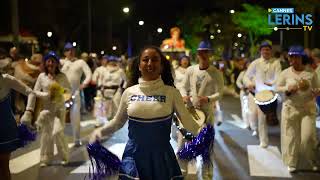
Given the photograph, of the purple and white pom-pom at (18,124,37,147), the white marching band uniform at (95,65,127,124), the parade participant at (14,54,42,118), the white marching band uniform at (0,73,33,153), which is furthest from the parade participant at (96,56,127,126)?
the white marching band uniform at (0,73,33,153)

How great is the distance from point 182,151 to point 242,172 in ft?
13.2

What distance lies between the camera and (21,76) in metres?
14.4

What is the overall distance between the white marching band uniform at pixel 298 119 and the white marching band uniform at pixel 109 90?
7031 mm

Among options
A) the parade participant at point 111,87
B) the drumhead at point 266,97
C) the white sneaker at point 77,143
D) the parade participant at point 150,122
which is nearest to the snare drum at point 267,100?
the drumhead at point 266,97

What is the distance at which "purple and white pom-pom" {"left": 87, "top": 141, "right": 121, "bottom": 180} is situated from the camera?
4.86 meters

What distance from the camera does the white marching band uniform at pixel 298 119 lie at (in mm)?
8656

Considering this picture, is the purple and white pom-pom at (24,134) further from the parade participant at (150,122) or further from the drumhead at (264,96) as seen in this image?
the drumhead at (264,96)

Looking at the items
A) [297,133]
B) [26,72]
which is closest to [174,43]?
[26,72]

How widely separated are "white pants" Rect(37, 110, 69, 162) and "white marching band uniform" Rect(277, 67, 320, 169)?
3932 millimetres

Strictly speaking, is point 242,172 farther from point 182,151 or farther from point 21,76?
point 21,76

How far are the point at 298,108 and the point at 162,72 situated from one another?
168 inches

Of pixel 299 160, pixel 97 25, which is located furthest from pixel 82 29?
pixel 299 160

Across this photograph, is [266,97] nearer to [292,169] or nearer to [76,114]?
[292,169]

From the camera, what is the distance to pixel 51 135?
9664mm
